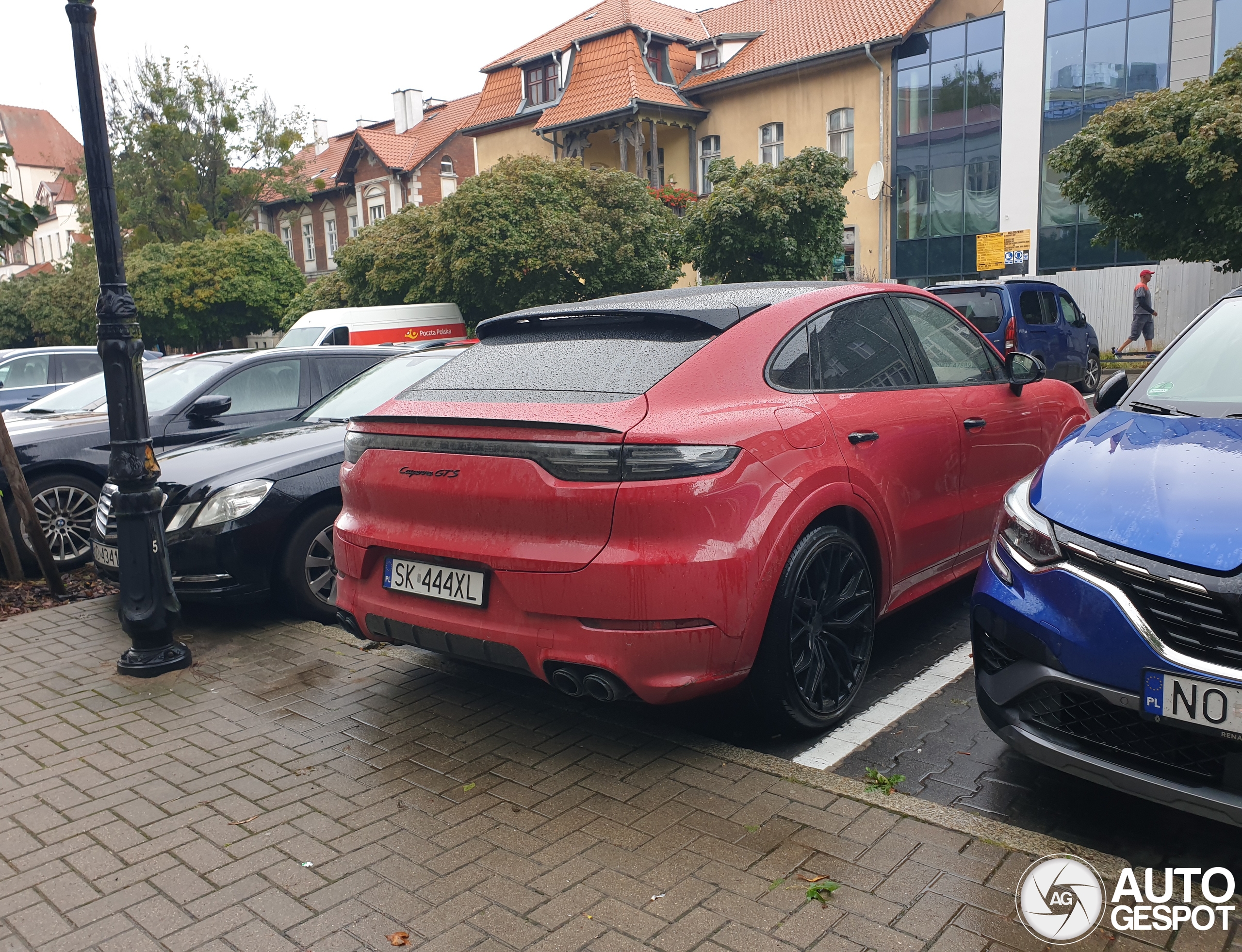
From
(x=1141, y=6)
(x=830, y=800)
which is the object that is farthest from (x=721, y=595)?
(x=1141, y=6)

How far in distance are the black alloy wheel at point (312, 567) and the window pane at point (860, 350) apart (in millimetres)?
2889

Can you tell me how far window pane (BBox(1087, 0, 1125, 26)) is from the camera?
26.3 metres

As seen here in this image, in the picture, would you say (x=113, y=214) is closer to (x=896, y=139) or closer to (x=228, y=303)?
(x=896, y=139)

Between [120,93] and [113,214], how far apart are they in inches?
1834

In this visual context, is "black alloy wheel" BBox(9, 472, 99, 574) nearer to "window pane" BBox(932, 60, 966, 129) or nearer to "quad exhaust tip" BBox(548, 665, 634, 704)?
"quad exhaust tip" BBox(548, 665, 634, 704)

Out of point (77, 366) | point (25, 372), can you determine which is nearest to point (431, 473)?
point (25, 372)

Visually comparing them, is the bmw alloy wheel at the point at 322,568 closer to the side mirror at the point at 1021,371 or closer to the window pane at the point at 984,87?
the side mirror at the point at 1021,371

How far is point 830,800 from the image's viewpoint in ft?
10.7

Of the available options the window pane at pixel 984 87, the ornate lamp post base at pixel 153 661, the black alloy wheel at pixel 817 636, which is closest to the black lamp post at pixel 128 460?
the ornate lamp post base at pixel 153 661

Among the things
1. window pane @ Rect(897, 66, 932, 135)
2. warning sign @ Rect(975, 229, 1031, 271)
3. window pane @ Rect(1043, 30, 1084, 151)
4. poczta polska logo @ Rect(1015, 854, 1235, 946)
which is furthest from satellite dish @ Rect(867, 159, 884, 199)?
poczta polska logo @ Rect(1015, 854, 1235, 946)

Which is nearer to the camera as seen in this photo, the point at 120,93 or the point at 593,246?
the point at 593,246

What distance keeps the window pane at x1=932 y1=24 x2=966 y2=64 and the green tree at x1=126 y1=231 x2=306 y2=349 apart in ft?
81.8

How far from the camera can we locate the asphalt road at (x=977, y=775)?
2994 mm

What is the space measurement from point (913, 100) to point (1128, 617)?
101ft
